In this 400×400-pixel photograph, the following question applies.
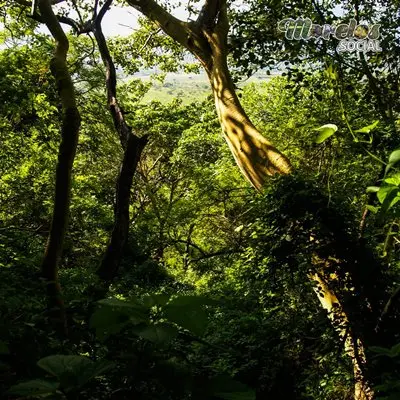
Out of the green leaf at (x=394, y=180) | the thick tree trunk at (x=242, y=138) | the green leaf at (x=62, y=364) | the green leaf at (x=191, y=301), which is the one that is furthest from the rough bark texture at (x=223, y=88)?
the green leaf at (x=62, y=364)

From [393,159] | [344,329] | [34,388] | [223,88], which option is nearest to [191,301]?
[34,388]

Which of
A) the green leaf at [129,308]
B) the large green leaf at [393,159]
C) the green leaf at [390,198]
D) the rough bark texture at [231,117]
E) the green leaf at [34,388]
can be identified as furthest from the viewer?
the rough bark texture at [231,117]

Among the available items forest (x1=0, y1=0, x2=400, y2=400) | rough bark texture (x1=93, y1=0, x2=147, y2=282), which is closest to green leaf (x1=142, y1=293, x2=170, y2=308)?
forest (x1=0, y1=0, x2=400, y2=400)

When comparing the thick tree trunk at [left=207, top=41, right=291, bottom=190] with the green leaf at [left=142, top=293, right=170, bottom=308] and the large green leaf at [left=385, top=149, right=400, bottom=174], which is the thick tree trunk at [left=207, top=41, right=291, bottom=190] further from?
the green leaf at [left=142, top=293, right=170, bottom=308]

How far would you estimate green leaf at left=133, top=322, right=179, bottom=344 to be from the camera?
0.72 m

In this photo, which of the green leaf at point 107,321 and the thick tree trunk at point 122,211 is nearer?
the green leaf at point 107,321

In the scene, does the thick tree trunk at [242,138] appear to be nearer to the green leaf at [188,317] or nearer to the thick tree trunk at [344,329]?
the thick tree trunk at [344,329]

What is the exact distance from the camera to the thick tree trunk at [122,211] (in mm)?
4586

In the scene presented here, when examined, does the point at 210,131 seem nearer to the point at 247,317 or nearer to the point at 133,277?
the point at 133,277

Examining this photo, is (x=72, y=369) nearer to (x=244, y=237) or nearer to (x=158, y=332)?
(x=158, y=332)

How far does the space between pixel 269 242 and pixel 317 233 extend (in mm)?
417

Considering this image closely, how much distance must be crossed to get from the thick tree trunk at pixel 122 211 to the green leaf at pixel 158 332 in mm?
3910

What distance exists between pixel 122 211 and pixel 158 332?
4.07m

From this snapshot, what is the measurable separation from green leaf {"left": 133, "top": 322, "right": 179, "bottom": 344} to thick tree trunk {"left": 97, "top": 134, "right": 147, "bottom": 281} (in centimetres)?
391
